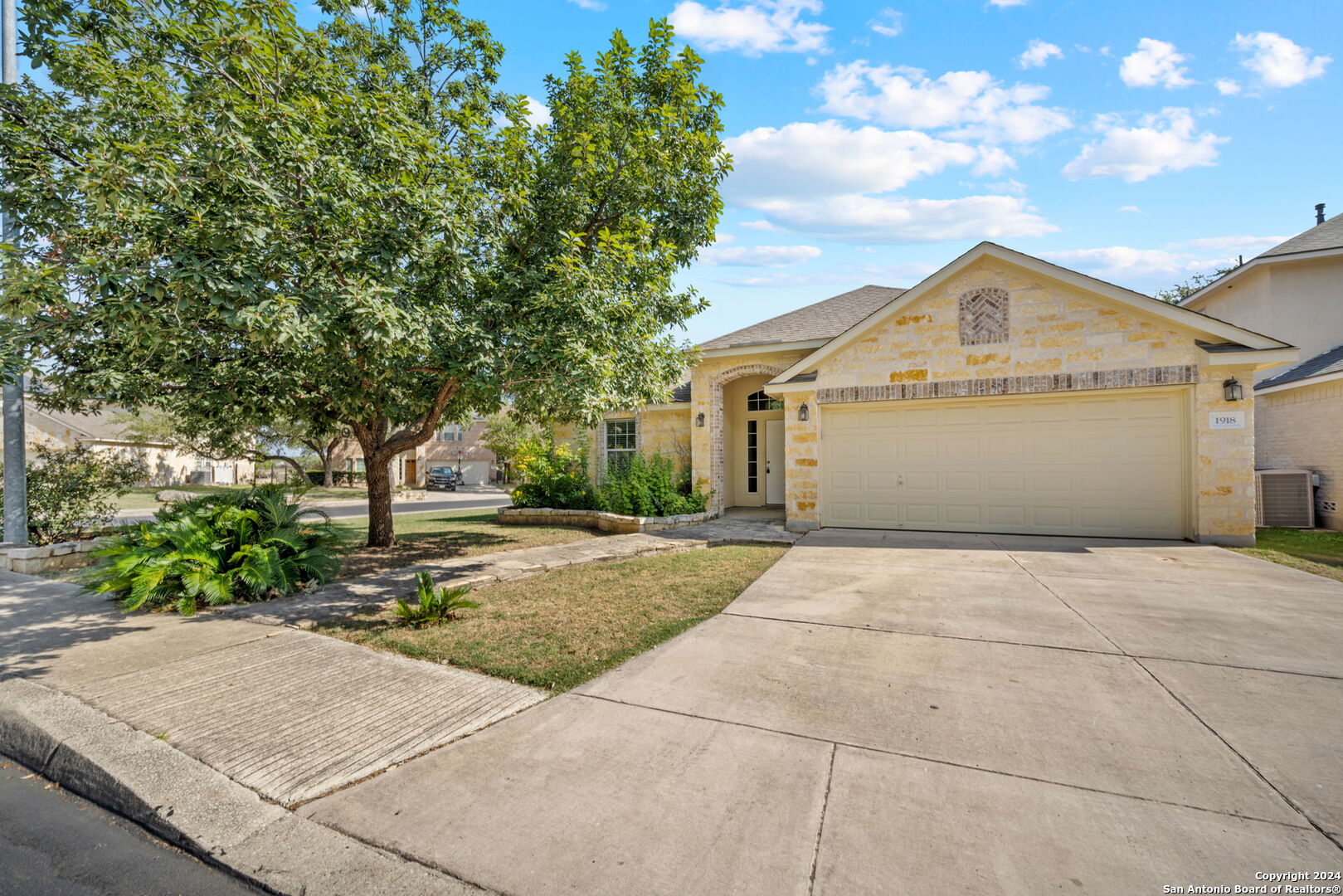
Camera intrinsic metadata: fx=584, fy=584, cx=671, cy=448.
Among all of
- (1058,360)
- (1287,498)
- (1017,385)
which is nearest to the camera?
(1058,360)

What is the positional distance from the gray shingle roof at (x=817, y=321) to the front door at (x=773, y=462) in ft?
7.71

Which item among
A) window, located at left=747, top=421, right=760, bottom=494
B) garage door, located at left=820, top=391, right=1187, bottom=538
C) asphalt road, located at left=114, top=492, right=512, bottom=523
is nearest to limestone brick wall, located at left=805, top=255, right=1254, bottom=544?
garage door, located at left=820, top=391, right=1187, bottom=538

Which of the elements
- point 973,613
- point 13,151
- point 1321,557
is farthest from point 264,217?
point 1321,557

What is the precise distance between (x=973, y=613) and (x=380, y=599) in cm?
618

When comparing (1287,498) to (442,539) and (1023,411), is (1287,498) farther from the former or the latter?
(442,539)

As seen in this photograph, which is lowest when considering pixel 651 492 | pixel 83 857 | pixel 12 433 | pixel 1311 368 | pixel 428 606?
pixel 83 857

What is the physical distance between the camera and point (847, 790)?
282cm

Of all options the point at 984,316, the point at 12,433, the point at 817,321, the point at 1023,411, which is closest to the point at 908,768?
the point at 1023,411

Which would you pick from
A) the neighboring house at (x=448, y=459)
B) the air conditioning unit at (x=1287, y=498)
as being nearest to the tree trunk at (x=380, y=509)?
the air conditioning unit at (x=1287, y=498)

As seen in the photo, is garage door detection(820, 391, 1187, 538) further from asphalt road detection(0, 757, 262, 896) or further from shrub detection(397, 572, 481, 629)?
asphalt road detection(0, 757, 262, 896)

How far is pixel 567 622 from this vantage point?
559 centimetres

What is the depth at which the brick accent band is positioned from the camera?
31.8ft

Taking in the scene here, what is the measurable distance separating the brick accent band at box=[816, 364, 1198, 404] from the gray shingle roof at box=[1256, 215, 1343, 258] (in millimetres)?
8132

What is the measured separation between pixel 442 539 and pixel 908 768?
10.3 meters
